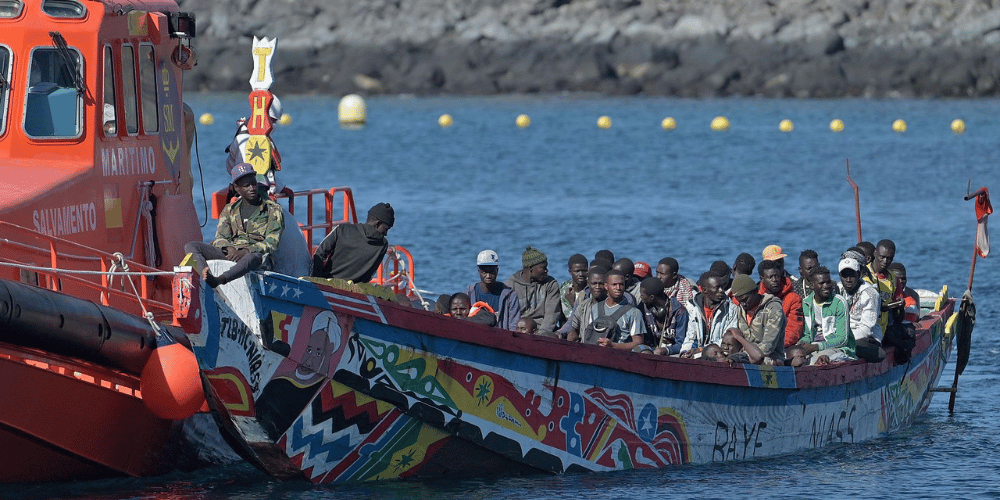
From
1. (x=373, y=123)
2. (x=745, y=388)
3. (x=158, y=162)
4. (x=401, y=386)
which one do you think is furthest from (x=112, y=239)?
(x=373, y=123)

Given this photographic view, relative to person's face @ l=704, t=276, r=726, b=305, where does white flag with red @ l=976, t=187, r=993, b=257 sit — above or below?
above

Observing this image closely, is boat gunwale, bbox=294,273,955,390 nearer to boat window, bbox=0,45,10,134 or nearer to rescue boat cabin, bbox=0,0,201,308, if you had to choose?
rescue boat cabin, bbox=0,0,201,308

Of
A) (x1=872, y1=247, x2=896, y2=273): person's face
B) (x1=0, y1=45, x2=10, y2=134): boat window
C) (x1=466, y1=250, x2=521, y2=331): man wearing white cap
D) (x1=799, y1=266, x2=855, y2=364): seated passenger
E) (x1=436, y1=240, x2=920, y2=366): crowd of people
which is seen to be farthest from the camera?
(x1=872, y1=247, x2=896, y2=273): person's face

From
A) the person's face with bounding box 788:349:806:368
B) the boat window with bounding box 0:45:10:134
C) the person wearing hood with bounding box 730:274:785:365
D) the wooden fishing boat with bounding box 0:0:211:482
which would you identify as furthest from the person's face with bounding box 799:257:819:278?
the boat window with bounding box 0:45:10:134

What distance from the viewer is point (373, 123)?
220ft

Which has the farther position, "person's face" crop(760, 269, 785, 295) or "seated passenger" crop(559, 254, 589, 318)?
"seated passenger" crop(559, 254, 589, 318)

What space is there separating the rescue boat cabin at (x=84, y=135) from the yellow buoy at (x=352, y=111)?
5311 centimetres

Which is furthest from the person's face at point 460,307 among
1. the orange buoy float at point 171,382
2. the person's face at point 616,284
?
the orange buoy float at point 171,382

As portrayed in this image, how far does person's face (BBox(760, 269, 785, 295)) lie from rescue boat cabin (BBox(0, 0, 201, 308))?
4.73 m

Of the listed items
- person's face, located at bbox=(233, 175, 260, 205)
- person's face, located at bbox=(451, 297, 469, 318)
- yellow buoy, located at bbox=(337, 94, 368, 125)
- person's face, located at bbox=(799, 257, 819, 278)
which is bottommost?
person's face, located at bbox=(451, 297, 469, 318)

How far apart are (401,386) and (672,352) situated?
302cm

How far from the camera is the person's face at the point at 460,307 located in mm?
13375

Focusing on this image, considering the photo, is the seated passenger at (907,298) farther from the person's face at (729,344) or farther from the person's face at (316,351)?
the person's face at (316,351)

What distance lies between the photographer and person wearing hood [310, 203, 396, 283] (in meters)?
11.8
